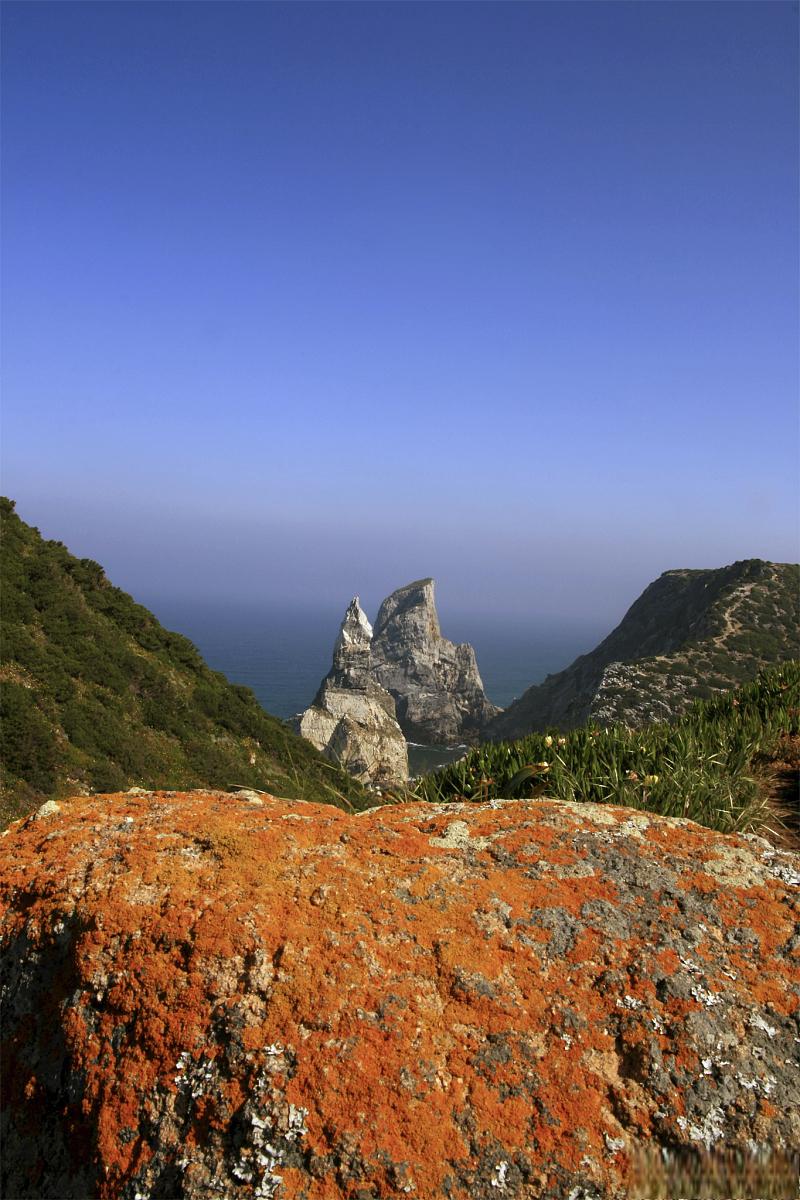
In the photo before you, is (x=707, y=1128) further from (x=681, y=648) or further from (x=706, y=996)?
(x=681, y=648)

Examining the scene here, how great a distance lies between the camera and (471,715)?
13312cm

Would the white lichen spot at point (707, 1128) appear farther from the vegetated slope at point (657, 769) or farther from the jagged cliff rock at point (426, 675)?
the jagged cliff rock at point (426, 675)

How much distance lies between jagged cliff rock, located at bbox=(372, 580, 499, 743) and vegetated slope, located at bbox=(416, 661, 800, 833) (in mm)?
121521

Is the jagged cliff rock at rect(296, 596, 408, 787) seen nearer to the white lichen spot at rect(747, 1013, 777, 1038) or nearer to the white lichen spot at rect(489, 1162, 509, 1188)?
the white lichen spot at rect(747, 1013, 777, 1038)

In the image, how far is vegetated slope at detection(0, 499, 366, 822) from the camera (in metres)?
18.5

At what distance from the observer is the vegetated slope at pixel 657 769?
4.85 m

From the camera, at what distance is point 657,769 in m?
5.44

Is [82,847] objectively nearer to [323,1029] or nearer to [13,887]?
[13,887]

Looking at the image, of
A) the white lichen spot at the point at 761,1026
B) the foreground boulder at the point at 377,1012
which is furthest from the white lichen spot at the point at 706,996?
the white lichen spot at the point at 761,1026

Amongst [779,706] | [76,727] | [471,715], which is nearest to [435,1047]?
[779,706]

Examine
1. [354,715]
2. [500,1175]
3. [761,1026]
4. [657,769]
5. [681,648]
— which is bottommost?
[354,715]

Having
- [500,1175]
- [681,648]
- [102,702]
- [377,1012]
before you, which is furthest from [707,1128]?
[681,648]

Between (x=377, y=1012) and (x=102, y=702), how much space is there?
23.1 m

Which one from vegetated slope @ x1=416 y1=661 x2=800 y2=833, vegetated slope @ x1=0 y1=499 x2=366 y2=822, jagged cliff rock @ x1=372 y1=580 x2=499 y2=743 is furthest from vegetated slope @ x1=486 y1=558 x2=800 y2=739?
jagged cliff rock @ x1=372 y1=580 x2=499 y2=743
